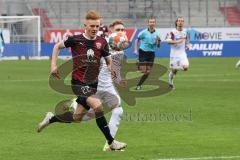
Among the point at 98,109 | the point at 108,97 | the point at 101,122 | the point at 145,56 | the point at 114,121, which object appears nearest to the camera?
the point at 98,109

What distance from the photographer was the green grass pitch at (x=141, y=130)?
1053 centimetres

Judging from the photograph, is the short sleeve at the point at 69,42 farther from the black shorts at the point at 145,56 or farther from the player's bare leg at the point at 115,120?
the black shorts at the point at 145,56

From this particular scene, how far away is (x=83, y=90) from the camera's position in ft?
35.6

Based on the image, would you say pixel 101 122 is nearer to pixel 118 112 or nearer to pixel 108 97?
pixel 118 112

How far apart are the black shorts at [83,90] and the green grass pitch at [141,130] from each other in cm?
75

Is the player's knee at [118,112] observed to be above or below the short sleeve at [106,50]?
below

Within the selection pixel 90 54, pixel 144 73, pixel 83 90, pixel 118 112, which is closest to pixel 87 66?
pixel 90 54

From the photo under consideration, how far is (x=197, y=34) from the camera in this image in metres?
51.8

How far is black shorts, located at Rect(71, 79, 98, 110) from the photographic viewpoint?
10859 millimetres

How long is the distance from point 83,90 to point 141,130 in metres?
2.67

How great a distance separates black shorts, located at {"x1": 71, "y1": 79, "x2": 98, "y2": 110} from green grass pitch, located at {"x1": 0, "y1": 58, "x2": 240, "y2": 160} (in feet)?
2.46

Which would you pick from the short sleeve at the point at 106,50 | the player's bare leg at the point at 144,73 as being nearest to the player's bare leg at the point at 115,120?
the short sleeve at the point at 106,50

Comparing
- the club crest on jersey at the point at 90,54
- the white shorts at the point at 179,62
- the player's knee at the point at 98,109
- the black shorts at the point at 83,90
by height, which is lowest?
the white shorts at the point at 179,62

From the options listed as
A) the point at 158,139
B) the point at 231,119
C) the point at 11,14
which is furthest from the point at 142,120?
the point at 11,14
